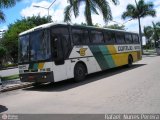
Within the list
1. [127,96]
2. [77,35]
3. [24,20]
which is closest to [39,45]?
[77,35]

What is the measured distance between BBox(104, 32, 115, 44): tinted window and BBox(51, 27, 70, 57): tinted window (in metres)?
4.63

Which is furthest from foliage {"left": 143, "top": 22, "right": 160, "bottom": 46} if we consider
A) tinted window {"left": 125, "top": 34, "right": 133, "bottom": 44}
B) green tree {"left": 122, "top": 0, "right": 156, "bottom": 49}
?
tinted window {"left": 125, "top": 34, "right": 133, "bottom": 44}

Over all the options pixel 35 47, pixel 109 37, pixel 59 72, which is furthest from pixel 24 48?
pixel 109 37

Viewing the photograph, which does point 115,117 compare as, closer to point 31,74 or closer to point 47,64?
point 47,64

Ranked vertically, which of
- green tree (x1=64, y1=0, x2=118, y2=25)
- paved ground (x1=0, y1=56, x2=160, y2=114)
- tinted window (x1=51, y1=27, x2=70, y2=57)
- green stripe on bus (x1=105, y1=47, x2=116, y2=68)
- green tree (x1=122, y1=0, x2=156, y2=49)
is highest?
green tree (x1=122, y1=0, x2=156, y2=49)

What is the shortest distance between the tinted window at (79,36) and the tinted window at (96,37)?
68 cm

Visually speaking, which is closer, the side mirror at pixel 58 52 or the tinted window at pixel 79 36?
the side mirror at pixel 58 52

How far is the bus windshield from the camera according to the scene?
1265 cm

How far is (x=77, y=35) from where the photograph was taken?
14.9m

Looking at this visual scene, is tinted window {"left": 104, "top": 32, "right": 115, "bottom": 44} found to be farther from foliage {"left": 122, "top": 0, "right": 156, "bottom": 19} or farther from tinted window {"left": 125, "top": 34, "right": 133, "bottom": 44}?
foliage {"left": 122, "top": 0, "right": 156, "bottom": 19}

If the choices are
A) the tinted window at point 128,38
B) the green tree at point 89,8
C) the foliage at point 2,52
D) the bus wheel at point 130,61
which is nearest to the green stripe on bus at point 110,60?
the bus wheel at point 130,61

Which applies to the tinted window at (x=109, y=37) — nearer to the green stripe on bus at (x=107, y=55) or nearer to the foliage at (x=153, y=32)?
the green stripe on bus at (x=107, y=55)

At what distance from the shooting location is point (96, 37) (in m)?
16.8

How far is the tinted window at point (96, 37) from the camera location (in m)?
16.4
